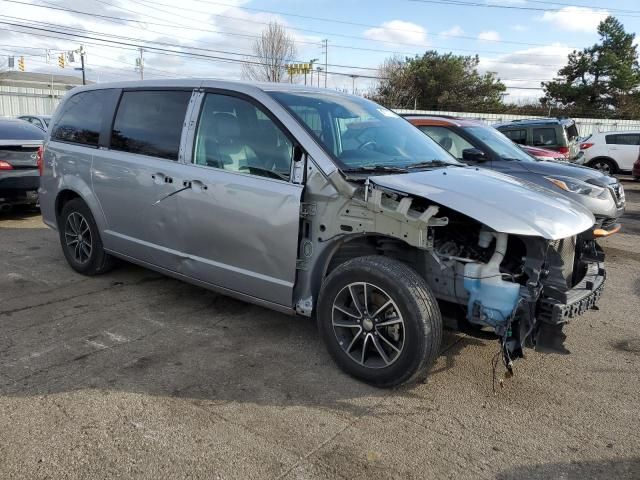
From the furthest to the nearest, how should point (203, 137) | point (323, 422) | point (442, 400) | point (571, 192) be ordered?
point (571, 192) → point (203, 137) → point (442, 400) → point (323, 422)

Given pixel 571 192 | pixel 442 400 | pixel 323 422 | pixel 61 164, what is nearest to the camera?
pixel 323 422

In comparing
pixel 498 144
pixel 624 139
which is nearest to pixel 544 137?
pixel 498 144

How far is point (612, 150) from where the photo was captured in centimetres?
1719

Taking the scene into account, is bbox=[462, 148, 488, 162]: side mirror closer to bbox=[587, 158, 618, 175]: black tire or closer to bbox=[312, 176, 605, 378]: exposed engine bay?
bbox=[312, 176, 605, 378]: exposed engine bay

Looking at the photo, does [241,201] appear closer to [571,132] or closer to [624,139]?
[571,132]

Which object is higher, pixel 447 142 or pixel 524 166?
pixel 447 142

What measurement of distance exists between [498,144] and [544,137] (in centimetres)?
560

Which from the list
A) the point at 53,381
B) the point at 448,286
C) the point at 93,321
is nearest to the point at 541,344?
the point at 448,286

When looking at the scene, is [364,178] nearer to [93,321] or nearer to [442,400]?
[442,400]

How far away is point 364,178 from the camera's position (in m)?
3.46

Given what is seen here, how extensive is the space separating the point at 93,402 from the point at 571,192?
606 centimetres

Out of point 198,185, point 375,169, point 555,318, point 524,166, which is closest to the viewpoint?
point 555,318

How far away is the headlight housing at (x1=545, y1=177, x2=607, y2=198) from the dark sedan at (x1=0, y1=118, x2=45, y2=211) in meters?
7.32

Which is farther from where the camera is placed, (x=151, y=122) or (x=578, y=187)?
(x=578, y=187)
